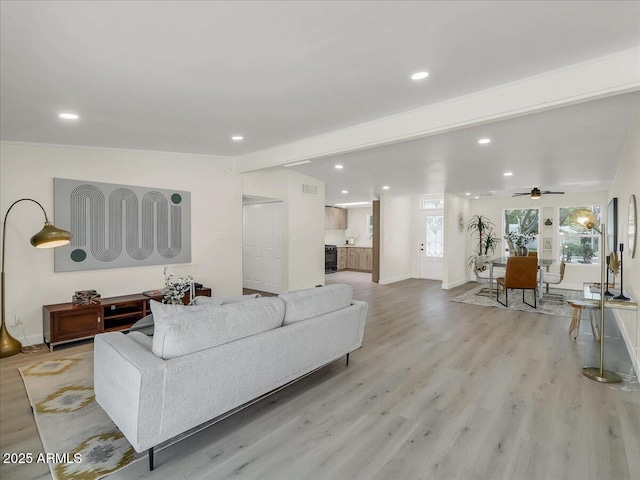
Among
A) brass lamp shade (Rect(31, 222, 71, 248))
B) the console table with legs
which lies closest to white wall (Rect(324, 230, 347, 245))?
the console table with legs

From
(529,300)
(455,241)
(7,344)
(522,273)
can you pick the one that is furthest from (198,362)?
(455,241)

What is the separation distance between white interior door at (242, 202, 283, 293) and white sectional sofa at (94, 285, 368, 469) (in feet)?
13.7

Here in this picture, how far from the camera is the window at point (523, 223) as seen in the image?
8.82 meters

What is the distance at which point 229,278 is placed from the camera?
5723mm

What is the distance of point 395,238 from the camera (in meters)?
9.33

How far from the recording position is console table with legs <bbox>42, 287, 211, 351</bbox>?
385cm

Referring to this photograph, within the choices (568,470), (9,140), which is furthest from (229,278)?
(568,470)

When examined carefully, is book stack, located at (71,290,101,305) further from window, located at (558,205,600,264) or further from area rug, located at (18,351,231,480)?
window, located at (558,205,600,264)

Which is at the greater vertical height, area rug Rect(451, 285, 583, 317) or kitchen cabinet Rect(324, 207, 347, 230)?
kitchen cabinet Rect(324, 207, 347, 230)

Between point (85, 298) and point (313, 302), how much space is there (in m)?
3.01

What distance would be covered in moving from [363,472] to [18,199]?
180 inches

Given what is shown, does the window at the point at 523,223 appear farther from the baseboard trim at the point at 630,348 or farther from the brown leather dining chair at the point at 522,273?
the baseboard trim at the point at 630,348

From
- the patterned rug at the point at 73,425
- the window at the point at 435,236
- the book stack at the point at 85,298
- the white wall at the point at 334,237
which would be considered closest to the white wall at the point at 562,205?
the window at the point at 435,236

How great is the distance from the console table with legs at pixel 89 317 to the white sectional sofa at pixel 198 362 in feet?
6.85
